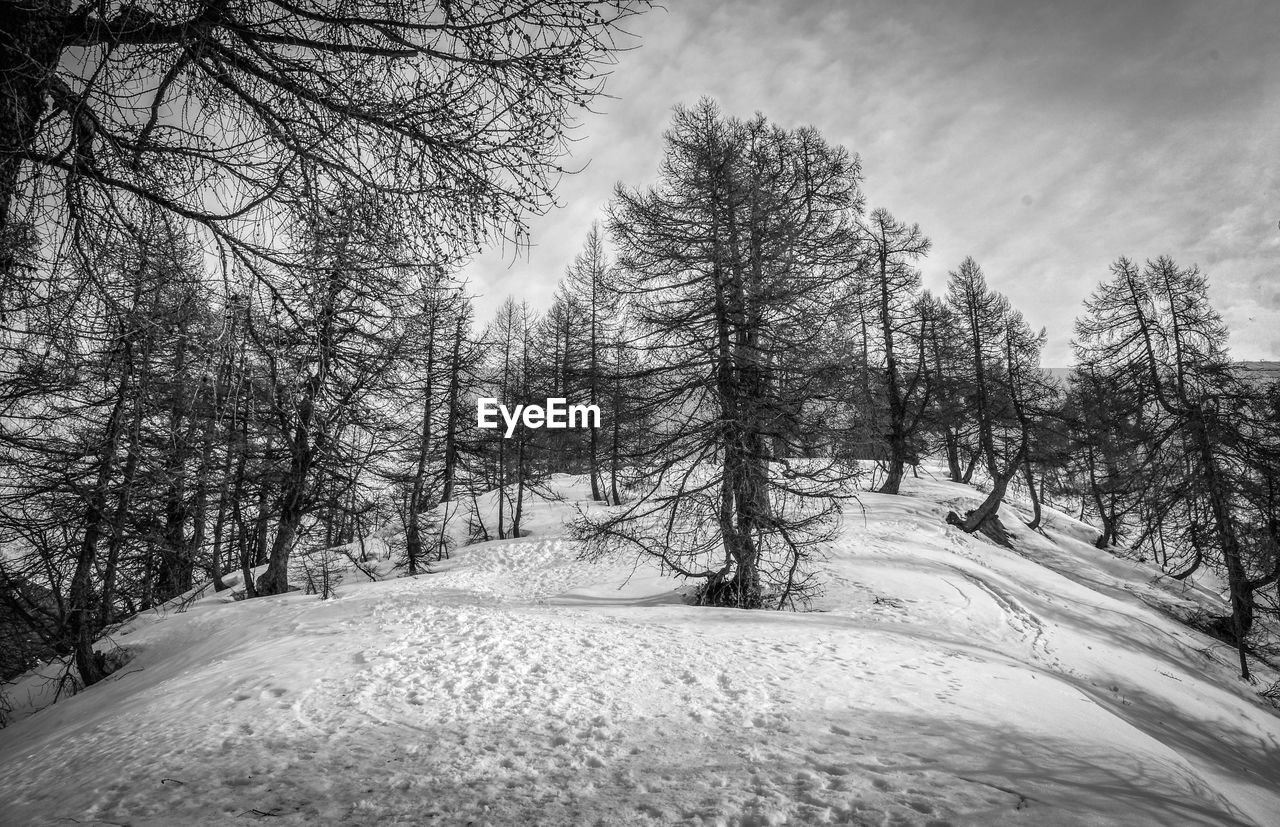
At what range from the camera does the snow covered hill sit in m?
2.83

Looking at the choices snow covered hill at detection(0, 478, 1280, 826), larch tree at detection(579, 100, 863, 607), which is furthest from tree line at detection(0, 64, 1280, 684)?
snow covered hill at detection(0, 478, 1280, 826)

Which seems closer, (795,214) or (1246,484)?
(795,214)

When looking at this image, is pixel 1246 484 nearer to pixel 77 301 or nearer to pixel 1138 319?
pixel 1138 319

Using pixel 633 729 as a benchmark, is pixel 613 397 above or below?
above

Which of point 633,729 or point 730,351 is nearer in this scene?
point 633,729

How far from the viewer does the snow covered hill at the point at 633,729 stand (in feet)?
9.29

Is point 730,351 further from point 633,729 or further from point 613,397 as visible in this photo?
point 633,729

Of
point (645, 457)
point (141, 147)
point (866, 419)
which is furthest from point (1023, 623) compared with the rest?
point (141, 147)

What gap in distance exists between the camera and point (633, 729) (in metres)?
3.85

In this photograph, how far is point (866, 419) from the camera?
9.06 meters

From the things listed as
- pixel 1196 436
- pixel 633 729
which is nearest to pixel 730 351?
pixel 633 729

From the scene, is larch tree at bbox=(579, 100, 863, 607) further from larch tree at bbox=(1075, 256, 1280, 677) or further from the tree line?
larch tree at bbox=(1075, 256, 1280, 677)

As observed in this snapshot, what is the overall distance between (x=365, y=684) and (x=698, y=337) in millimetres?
6703

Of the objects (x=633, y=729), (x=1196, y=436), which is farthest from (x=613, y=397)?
(x=1196, y=436)
